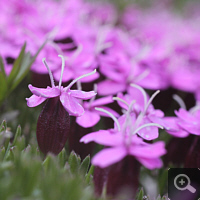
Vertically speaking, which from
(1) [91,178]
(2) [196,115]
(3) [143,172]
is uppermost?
(2) [196,115]

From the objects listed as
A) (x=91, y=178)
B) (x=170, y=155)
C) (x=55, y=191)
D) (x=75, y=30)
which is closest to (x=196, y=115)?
(x=170, y=155)

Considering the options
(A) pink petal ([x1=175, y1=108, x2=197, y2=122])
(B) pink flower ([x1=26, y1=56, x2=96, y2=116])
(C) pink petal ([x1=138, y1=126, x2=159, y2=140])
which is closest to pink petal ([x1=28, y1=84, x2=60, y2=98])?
(B) pink flower ([x1=26, y1=56, x2=96, y2=116])

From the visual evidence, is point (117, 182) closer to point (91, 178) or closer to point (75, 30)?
point (91, 178)

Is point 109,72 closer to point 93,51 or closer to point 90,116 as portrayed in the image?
point 93,51

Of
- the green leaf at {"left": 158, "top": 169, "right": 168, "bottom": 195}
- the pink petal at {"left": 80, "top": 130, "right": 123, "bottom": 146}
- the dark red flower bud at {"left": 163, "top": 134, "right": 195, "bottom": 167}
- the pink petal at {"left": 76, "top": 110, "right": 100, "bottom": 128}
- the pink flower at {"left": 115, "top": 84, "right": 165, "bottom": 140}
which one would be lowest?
the green leaf at {"left": 158, "top": 169, "right": 168, "bottom": 195}

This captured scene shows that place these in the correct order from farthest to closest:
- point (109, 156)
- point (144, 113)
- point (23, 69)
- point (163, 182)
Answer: point (23, 69) < point (163, 182) < point (144, 113) < point (109, 156)

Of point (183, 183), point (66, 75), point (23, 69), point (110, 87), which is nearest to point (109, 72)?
point (110, 87)

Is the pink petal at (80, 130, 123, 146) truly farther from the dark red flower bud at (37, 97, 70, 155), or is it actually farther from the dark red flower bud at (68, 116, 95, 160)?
the dark red flower bud at (68, 116, 95, 160)
